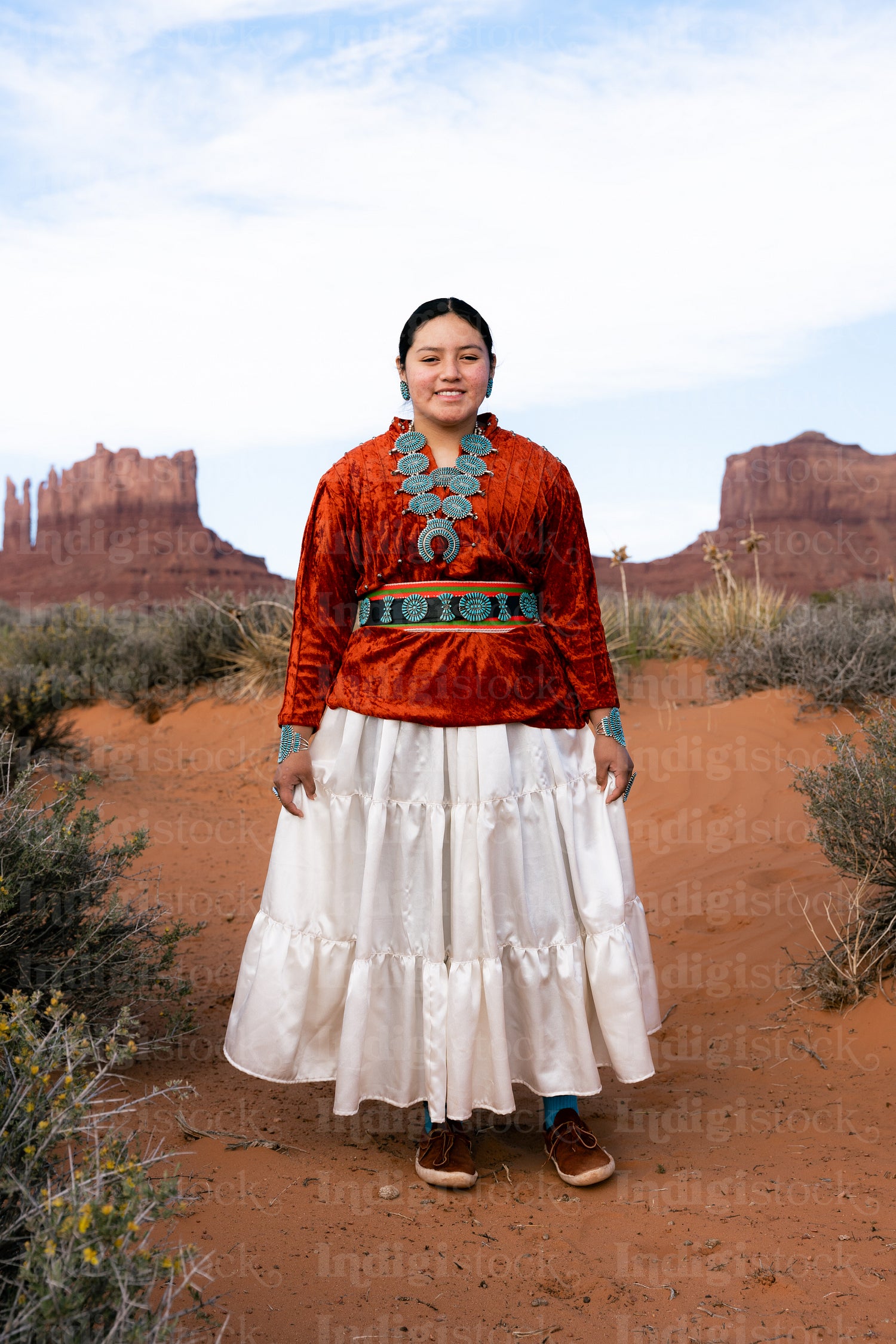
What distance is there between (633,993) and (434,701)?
3.20 ft

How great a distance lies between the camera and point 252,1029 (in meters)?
3.02

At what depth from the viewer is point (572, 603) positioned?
3.22 m

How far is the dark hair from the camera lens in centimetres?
307

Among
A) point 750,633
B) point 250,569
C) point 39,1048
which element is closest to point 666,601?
point 750,633

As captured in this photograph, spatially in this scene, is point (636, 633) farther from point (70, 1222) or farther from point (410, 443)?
point (70, 1222)

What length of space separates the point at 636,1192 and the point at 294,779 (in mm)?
1481

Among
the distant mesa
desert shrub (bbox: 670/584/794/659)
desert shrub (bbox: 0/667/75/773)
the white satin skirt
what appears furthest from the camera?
the distant mesa

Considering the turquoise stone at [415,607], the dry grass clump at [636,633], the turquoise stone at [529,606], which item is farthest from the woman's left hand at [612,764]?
the dry grass clump at [636,633]

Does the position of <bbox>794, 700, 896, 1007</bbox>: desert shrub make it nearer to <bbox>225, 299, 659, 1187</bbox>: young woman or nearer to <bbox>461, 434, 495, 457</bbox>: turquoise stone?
<bbox>225, 299, 659, 1187</bbox>: young woman

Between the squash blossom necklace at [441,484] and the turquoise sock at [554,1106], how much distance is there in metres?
1.58

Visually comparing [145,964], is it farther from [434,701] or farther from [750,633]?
[750,633]

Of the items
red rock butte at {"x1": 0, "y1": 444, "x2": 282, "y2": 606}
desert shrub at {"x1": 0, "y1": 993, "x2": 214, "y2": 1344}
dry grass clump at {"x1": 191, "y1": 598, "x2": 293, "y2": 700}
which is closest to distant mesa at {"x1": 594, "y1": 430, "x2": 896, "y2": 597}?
red rock butte at {"x1": 0, "y1": 444, "x2": 282, "y2": 606}

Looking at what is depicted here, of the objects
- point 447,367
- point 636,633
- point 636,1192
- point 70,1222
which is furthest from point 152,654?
point 70,1222

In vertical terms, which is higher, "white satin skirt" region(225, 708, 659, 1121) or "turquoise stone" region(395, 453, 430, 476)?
"turquoise stone" region(395, 453, 430, 476)
